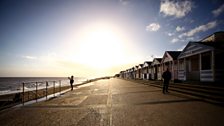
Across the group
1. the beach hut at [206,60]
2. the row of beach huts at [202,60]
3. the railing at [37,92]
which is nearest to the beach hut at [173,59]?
the row of beach huts at [202,60]


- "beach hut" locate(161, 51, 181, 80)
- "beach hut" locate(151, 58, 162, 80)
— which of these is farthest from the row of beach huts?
"beach hut" locate(151, 58, 162, 80)

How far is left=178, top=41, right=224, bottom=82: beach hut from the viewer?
11.3 metres

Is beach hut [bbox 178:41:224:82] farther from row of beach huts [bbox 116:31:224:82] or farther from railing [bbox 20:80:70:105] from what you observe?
railing [bbox 20:80:70:105]

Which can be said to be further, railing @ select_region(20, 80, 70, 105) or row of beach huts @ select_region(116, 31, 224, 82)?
railing @ select_region(20, 80, 70, 105)

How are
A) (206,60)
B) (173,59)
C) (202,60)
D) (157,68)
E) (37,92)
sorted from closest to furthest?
(206,60) → (202,60) → (173,59) → (37,92) → (157,68)

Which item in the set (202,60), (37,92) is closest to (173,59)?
(202,60)

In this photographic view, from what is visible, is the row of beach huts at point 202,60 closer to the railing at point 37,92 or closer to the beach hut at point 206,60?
the beach hut at point 206,60

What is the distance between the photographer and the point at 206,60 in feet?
51.7

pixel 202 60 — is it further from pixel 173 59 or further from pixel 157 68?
pixel 157 68

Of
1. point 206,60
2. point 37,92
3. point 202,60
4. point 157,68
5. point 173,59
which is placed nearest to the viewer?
point 206,60

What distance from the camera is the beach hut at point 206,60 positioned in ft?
37.1

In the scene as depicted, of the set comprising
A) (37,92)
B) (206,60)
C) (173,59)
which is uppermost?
(173,59)

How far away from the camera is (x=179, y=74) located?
1750cm

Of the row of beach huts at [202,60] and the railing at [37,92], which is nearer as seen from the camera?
the row of beach huts at [202,60]
